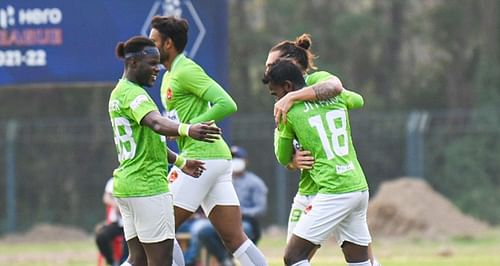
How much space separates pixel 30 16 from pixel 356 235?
558cm

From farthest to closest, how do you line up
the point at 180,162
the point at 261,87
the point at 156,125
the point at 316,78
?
the point at 261,87
the point at 180,162
the point at 316,78
the point at 156,125

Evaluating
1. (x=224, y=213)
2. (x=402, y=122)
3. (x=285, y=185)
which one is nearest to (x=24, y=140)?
(x=285, y=185)

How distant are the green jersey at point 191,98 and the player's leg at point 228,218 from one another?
206mm

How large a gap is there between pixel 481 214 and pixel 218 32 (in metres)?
18.2

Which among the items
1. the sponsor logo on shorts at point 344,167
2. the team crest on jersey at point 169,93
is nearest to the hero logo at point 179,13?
the team crest on jersey at point 169,93

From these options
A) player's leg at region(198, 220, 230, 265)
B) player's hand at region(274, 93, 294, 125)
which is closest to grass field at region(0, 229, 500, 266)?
player's leg at region(198, 220, 230, 265)

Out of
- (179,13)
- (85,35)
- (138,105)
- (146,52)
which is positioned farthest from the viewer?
(85,35)

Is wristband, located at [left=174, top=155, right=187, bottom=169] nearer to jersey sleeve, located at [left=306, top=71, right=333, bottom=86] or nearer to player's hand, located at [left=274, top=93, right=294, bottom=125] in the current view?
player's hand, located at [left=274, top=93, right=294, bottom=125]

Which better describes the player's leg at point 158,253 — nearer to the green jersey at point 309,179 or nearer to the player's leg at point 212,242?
the green jersey at point 309,179

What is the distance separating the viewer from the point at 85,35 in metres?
14.2

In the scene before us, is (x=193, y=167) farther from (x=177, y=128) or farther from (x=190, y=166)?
(x=177, y=128)

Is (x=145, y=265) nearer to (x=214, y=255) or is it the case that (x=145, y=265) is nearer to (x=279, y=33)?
(x=214, y=255)

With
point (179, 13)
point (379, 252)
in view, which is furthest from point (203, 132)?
point (379, 252)

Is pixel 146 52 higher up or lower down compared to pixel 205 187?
higher up
